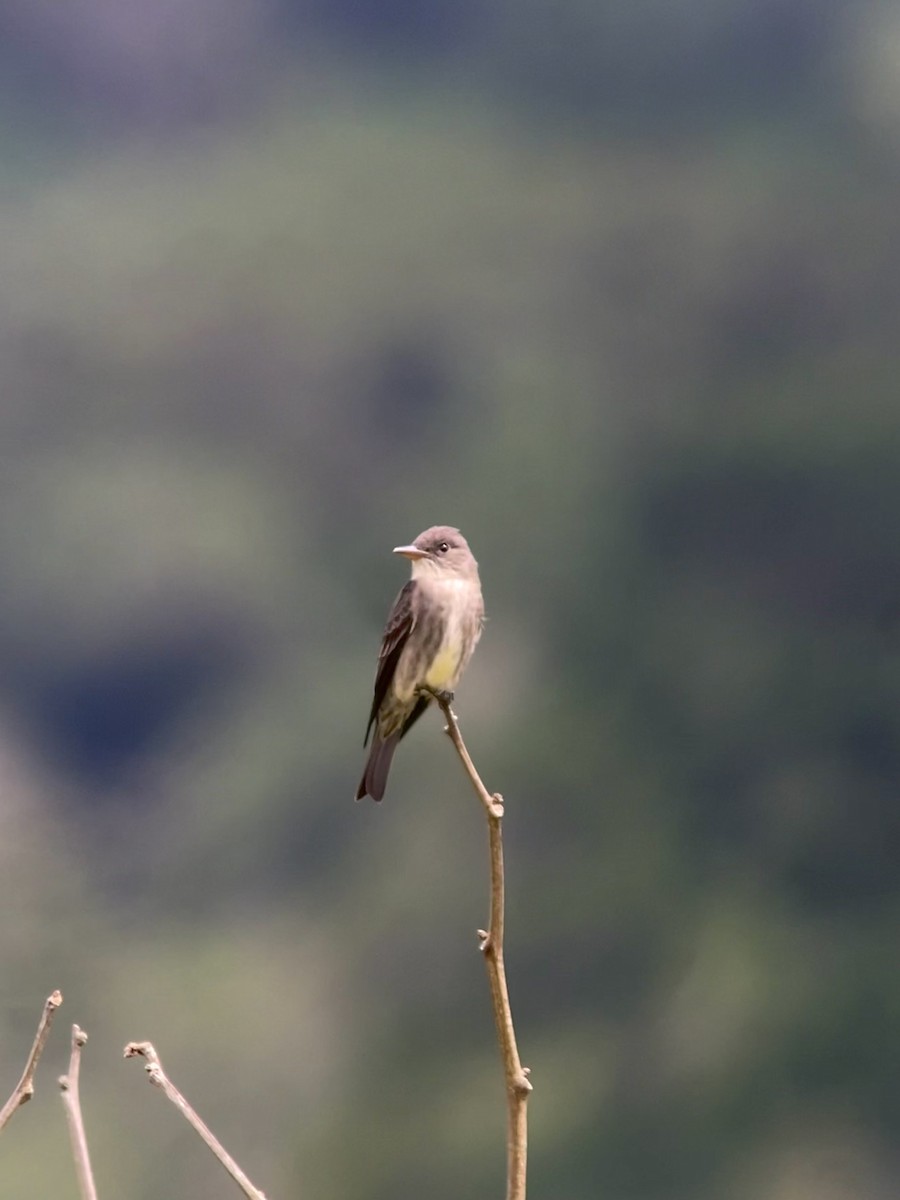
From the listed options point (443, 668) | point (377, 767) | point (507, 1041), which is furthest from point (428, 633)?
point (507, 1041)

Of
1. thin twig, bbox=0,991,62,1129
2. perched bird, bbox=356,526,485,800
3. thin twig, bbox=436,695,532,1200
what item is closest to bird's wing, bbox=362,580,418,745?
perched bird, bbox=356,526,485,800

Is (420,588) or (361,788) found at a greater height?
(420,588)

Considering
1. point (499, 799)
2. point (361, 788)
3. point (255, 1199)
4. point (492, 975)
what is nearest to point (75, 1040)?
point (255, 1199)

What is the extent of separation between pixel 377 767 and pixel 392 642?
8.2 inches

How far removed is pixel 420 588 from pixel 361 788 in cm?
35

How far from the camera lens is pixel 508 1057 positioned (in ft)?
3.30

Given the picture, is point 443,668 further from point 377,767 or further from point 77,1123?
point 77,1123

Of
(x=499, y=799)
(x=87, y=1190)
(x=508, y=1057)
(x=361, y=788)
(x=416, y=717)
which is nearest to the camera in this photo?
(x=87, y=1190)

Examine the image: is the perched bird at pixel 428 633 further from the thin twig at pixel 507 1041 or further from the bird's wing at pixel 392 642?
the thin twig at pixel 507 1041

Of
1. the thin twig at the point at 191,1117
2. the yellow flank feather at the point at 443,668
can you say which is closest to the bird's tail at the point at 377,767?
the yellow flank feather at the point at 443,668

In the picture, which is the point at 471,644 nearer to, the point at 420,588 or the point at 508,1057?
the point at 420,588

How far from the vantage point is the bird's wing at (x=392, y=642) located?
7.32 ft

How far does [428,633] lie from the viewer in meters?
2.21

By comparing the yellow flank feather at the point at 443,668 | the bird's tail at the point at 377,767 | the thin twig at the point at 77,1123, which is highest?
the yellow flank feather at the point at 443,668
